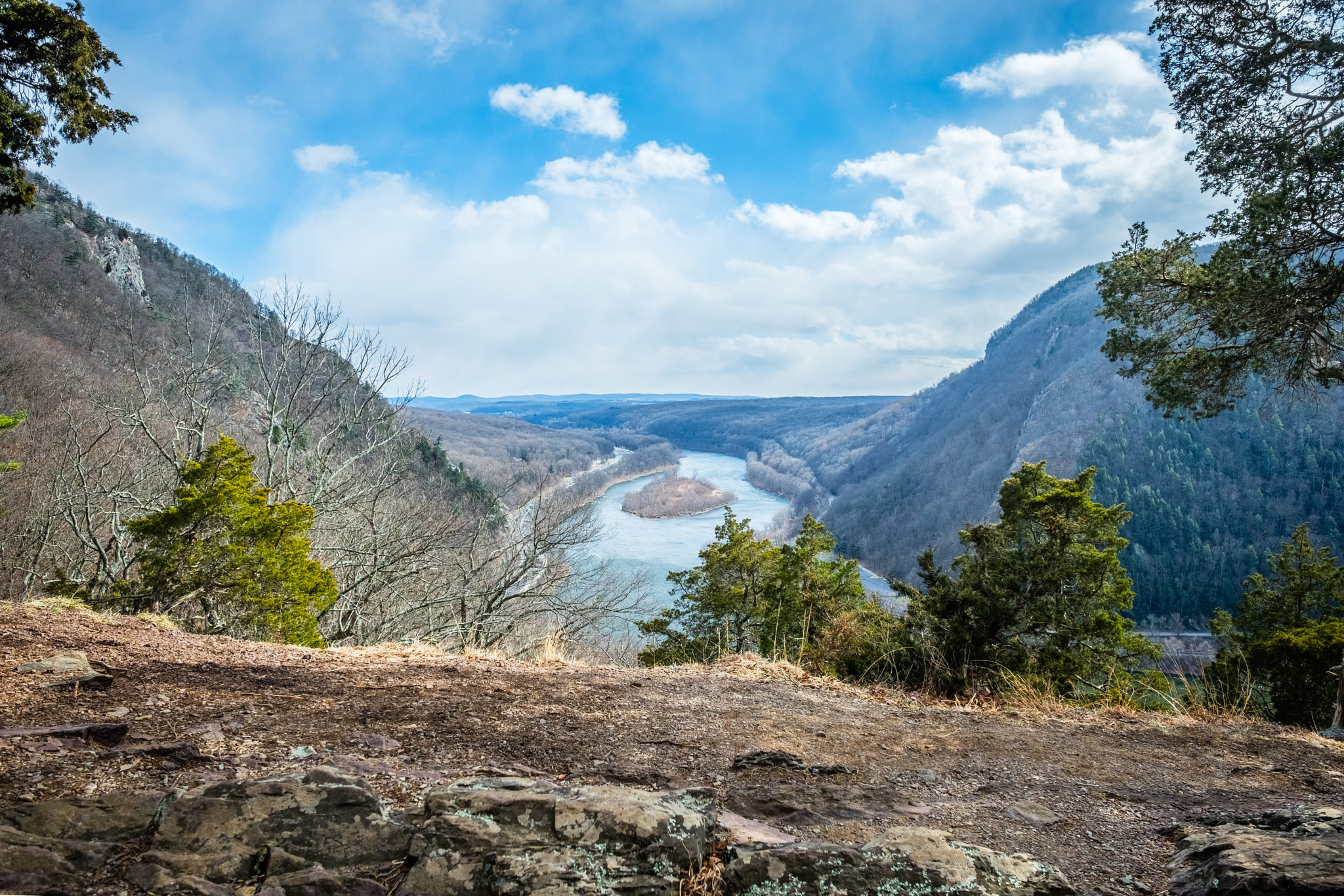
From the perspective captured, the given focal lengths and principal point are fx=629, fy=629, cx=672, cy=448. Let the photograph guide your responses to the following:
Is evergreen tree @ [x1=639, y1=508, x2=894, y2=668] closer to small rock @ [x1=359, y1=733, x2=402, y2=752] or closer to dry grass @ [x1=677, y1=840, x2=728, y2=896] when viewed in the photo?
small rock @ [x1=359, y1=733, x2=402, y2=752]

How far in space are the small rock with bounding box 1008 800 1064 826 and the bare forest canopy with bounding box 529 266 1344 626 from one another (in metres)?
25.2

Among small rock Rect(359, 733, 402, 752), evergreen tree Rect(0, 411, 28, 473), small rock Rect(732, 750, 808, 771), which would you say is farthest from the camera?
evergreen tree Rect(0, 411, 28, 473)

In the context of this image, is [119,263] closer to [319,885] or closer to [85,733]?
[85,733]

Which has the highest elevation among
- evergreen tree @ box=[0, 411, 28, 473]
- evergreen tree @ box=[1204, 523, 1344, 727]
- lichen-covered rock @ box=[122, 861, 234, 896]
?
evergreen tree @ box=[0, 411, 28, 473]

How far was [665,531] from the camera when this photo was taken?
69375 mm

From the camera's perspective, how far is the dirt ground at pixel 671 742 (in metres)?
2.73

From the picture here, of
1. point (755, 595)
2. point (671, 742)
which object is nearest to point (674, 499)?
point (755, 595)

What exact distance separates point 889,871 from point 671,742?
176 cm

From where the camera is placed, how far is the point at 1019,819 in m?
2.92

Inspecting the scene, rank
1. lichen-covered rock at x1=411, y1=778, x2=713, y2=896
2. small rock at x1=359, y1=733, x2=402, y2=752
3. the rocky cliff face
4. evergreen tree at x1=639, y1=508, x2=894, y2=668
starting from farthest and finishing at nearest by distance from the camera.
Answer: the rocky cliff face → evergreen tree at x1=639, y1=508, x2=894, y2=668 → small rock at x1=359, y1=733, x2=402, y2=752 → lichen-covered rock at x1=411, y1=778, x2=713, y2=896

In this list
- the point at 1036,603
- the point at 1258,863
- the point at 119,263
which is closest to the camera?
the point at 1258,863

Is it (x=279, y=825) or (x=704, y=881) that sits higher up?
(x=279, y=825)

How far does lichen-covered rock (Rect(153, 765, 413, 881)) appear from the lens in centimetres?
206

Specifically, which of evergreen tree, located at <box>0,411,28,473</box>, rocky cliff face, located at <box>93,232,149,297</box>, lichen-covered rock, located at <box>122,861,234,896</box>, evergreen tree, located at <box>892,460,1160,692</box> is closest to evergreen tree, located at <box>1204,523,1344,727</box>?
evergreen tree, located at <box>892,460,1160,692</box>
